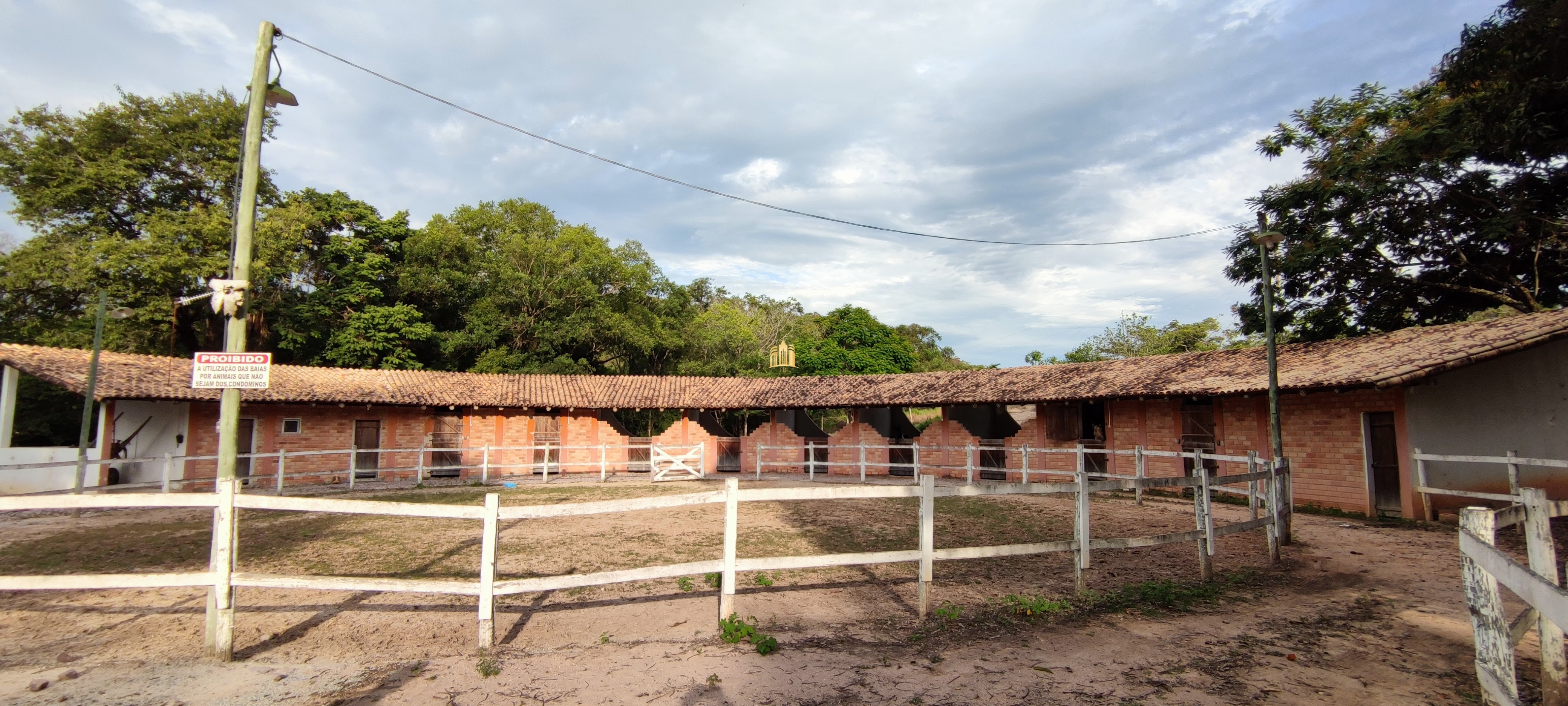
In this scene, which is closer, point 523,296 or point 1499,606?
point 1499,606

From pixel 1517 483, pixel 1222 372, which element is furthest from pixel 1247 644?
pixel 1222 372

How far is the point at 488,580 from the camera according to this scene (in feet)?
14.9

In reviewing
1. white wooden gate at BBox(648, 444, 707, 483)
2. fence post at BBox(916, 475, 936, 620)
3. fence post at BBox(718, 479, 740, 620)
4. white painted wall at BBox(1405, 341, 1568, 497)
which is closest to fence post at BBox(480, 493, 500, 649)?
fence post at BBox(718, 479, 740, 620)

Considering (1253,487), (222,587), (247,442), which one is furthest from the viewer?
(247,442)

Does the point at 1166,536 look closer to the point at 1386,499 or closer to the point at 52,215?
the point at 1386,499

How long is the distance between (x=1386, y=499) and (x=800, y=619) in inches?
533

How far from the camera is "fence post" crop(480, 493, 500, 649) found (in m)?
4.47

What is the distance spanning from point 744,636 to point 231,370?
13.8ft

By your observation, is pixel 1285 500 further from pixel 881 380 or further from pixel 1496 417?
pixel 881 380

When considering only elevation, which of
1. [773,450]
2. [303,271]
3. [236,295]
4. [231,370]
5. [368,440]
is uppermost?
[303,271]

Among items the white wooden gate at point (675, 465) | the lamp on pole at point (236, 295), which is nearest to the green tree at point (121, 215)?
the white wooden gate at point (675, 465)

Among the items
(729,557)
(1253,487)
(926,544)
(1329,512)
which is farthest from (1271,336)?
(729,557)

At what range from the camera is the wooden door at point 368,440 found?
2036cm

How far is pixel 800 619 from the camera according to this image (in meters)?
5.34
